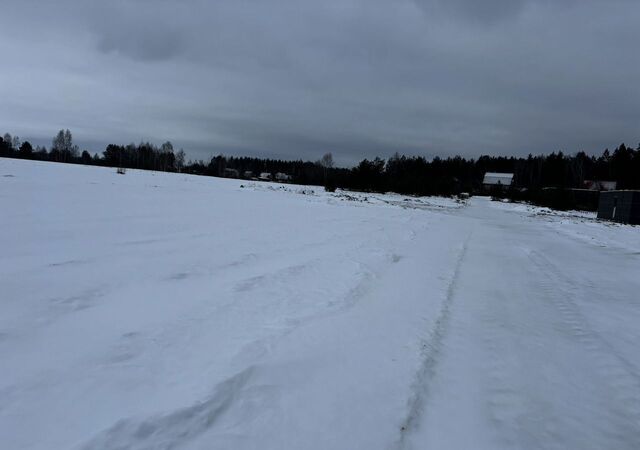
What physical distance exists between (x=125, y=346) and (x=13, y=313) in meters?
1.37

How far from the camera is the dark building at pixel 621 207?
30.5 metres

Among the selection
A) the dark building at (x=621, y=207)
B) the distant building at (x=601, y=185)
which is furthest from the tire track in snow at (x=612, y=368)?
the distant building at (x=601, y=185)

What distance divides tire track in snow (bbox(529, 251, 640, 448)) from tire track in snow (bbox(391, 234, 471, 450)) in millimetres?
1295

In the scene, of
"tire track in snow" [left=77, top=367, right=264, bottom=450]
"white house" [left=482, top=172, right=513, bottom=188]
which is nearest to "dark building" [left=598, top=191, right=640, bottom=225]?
"tire track in snow" [left=77, top=367, right=264, bottom=450]

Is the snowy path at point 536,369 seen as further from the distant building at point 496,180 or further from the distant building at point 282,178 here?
the distant building at point 496,180

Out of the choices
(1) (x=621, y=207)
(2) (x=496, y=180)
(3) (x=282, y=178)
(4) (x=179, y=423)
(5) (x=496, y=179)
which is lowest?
(4) (x=179, y=423)

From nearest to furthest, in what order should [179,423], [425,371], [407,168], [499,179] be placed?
1. [179,423]
2. [425,371]
3. [407,168]
4. [499,179]

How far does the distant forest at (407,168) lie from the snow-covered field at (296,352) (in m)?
34.9

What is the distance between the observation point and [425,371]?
3.33 metres

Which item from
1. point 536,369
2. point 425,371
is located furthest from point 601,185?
point 425,371

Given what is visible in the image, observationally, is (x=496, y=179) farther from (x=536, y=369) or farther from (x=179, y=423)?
(x=179, y=423)

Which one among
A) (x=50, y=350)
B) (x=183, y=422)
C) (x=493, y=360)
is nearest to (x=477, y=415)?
(x=493, y=360)

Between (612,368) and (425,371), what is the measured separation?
6.09 feet

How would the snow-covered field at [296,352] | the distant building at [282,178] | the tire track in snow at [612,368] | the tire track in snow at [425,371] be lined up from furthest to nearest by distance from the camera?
the distant building at [282,178]
the tire track in snow at [612,368]
the tire track in snow at [425,371]
the snow-covered field at [296,352]
